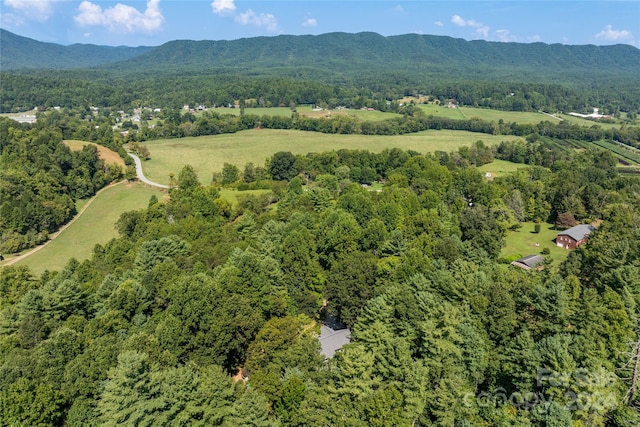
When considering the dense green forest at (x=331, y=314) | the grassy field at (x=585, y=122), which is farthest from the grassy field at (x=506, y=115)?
the dense green forest at (x=331, y=314)

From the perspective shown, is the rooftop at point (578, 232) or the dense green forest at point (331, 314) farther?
the rooftop at point (578, 232)

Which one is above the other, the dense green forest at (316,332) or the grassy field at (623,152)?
the dense green forest at (316,332)

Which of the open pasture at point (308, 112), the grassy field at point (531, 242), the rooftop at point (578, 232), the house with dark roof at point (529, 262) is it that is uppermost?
the open pasture at point (308, 112)

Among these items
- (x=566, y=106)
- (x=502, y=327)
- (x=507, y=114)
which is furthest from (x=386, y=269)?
(x=566, y=106)

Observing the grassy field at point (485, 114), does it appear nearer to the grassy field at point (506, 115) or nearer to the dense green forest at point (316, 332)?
the grassy field at point (506, 115)

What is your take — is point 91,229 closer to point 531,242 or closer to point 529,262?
point 529,262

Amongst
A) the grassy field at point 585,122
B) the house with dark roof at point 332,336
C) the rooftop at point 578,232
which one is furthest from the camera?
the grassy field at point 585,122

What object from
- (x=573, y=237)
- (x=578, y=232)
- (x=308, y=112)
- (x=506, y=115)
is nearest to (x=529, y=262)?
(x=573, y=237)
